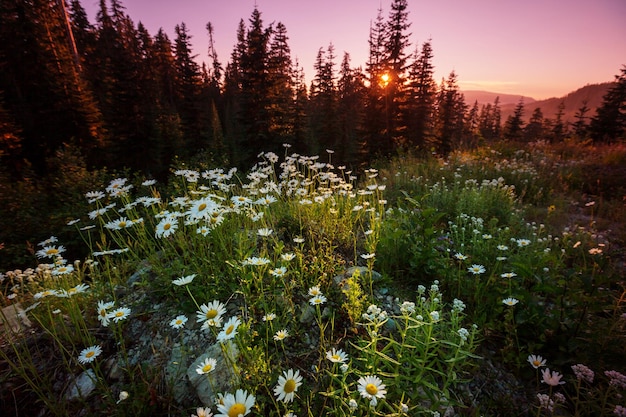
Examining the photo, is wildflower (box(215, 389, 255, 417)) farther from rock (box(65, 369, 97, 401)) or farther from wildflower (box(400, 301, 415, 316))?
rock (box(65, 369, 97, 401))

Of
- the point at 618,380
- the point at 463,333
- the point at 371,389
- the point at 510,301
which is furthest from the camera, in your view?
the point at 510,301

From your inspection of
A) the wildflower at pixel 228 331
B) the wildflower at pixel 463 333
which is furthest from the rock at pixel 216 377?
the wildflower at pixel 463 333

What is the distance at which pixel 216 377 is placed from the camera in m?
1.97

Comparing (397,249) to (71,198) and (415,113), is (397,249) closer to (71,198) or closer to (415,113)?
(71,198)

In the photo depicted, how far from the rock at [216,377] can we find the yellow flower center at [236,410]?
512 mm

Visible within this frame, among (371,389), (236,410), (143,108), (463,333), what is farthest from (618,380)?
(143,108)

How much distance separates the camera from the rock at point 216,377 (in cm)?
187

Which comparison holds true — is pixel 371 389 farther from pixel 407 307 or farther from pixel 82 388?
pixel 82 388

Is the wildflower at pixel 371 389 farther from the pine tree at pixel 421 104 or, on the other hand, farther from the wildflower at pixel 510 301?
the pine tree at pixel 421 104

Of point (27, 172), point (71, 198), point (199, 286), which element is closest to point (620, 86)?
point (199, 286)

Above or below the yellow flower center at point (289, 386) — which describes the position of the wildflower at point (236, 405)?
above

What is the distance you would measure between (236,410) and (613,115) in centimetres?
3551

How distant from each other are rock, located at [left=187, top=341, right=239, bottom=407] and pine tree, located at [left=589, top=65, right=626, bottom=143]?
3251 cm

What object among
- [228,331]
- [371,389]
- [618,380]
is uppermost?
[228,331]
